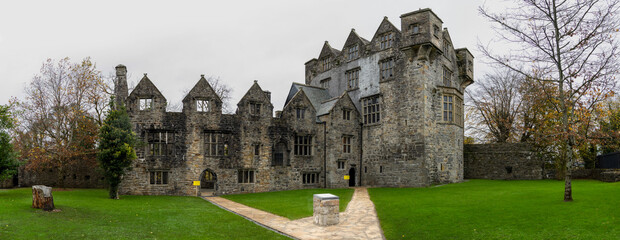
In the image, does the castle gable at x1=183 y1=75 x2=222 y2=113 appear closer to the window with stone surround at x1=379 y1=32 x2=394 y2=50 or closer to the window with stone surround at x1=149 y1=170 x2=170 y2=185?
the window with stone surround at x1=149 y1=170 x2=170 y2=185

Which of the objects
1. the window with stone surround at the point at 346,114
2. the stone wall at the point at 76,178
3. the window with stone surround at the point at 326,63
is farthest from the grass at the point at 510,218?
the stone wall at the point at 76,178

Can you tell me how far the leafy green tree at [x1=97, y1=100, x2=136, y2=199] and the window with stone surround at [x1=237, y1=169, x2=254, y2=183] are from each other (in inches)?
357

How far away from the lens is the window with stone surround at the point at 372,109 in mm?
36344

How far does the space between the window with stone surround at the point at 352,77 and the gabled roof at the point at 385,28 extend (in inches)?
154

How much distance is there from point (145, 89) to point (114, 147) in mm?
6834

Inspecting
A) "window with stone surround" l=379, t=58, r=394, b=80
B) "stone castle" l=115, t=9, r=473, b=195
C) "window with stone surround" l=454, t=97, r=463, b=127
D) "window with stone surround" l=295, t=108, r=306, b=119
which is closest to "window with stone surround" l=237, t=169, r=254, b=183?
"stone castle" l=115, t=9, r=473, b=195

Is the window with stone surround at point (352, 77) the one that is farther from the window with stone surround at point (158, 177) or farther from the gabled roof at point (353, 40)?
the window with stone surround at point (158, 177)

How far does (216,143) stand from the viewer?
3195cm

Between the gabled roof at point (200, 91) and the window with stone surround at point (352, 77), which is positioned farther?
the window with stone surround at point (352, 77)

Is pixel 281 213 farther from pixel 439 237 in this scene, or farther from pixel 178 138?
pixel 178 138

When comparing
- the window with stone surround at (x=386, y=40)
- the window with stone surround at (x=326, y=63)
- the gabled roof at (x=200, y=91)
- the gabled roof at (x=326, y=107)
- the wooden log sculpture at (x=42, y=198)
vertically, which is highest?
the window with stone surround at (x=386, y=40)

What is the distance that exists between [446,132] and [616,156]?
13245 mm

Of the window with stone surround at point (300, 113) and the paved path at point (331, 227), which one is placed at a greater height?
the window with stone surround at point (300, 113)

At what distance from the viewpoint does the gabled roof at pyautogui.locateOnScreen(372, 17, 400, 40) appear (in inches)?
1388
